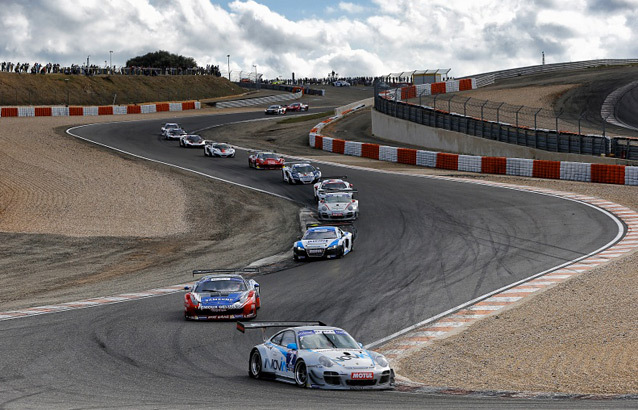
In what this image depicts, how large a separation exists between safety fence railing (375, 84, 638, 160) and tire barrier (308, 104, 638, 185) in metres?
4.62

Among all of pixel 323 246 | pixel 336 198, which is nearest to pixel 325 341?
pixel 323 246

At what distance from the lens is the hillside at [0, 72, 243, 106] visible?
9612cm

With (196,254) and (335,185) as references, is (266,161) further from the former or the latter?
(196,254)

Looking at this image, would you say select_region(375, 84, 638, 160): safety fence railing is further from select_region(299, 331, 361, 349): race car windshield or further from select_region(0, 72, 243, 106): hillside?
select_region(0, 72, 243, 106): hillside

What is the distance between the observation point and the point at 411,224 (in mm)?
32531

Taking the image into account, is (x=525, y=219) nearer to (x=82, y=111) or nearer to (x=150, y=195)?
(x=150, y=195)

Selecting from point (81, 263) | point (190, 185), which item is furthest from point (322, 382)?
point (190, 185)

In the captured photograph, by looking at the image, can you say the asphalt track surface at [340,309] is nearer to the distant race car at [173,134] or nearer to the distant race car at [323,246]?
the distant race car at [323,246]

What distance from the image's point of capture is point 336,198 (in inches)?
1378

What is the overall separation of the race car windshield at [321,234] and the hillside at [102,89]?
71725 mm

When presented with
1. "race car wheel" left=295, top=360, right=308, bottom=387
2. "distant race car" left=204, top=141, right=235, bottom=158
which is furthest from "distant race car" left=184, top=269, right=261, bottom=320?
"distant race car" left=204, top=141, right=235, bottom=158

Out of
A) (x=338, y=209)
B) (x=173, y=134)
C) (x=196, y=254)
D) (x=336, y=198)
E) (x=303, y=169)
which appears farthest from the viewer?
(x=173, y=134)

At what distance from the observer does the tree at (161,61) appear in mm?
181625

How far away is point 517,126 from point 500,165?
7387mm
